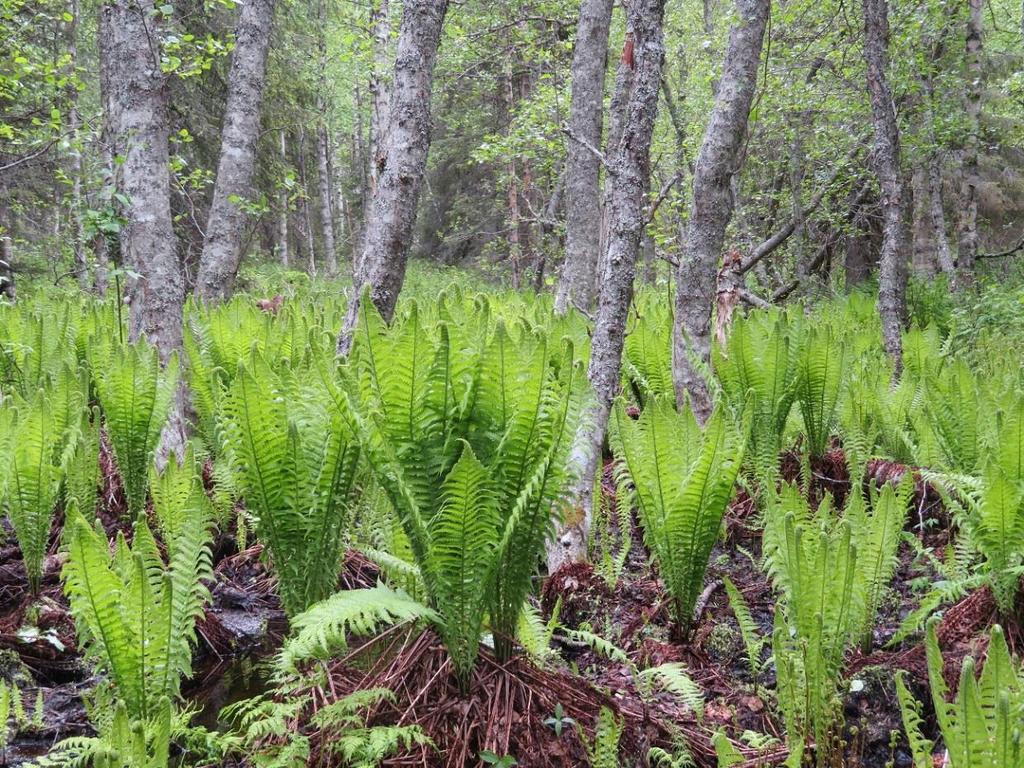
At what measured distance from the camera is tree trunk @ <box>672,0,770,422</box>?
3355mm

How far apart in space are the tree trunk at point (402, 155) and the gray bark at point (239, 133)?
3098 mm

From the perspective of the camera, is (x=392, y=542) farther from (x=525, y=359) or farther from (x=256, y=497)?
(x=525, y=359)

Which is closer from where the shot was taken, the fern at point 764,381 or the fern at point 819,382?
the fern at point 764,381

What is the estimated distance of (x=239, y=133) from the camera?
20.2ft

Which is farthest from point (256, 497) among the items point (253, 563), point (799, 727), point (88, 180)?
point (88, 180)

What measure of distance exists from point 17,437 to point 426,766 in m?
1.57

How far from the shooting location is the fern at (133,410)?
263 cm

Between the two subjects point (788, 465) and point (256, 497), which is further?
point (788, 465)

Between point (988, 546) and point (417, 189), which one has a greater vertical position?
point (417, 189)

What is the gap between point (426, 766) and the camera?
1.51m

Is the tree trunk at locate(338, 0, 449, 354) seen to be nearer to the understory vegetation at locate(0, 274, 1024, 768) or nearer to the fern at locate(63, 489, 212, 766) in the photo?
the understory vegetation at locate(0, 274, 1024, 768)

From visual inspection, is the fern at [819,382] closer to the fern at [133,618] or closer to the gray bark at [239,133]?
the fern at [133,618]

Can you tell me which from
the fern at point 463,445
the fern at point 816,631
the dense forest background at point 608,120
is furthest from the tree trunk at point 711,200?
the fern at point 463,445

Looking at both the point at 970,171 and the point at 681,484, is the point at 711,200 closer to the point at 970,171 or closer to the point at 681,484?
the point at 681,484
